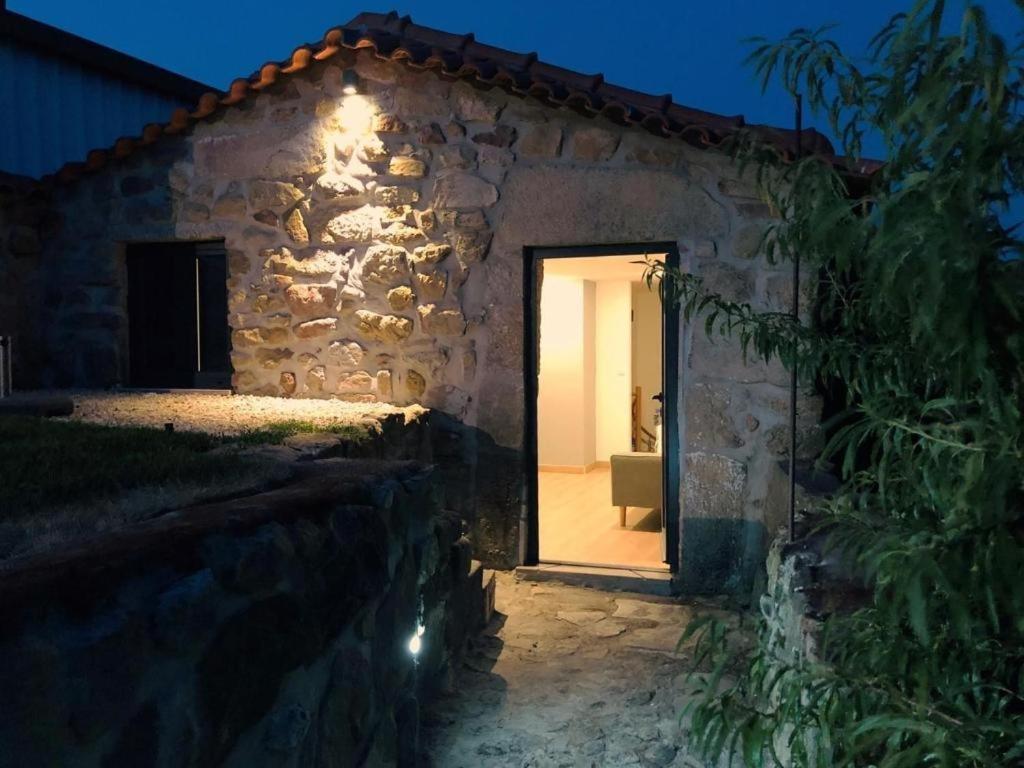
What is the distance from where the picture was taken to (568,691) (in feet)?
11.3

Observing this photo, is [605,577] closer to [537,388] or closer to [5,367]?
[537,388]

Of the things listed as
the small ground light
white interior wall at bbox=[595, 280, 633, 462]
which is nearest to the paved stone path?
the small ground light

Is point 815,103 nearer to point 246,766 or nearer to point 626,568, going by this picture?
point 246,766

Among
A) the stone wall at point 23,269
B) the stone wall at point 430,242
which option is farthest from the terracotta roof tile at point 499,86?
the stone wall at point 23,269

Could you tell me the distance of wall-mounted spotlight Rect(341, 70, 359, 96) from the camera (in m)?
4.88

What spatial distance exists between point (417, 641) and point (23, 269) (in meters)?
4.07

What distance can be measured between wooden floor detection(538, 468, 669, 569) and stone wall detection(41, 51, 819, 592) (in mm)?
696

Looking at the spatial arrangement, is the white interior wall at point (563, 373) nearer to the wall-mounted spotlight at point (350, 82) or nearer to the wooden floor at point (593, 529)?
the wooden floor at point (593, 529)

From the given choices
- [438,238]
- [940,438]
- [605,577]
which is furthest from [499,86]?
[940,438]

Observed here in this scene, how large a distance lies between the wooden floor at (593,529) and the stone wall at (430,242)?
2.28 feet

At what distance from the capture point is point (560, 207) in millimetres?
4664

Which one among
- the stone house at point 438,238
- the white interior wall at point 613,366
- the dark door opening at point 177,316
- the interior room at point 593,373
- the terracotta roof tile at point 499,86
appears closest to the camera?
the terracotta roof tile at point 499,86

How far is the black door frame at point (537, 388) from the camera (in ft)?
15.1

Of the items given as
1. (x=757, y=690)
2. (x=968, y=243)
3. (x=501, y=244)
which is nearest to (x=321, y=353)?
(x=501, y=244)
